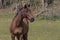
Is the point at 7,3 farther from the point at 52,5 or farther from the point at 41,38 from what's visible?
the point at 41,38

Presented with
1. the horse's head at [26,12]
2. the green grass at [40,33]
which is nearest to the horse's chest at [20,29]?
the horse's head at [26,12]

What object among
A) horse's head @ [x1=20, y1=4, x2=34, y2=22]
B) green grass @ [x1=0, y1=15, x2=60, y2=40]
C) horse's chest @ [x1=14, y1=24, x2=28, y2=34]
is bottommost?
green grass @ [x1=0, y1=15, x2=60, y2=40]

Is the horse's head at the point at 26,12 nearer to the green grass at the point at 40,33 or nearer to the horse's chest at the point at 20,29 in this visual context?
the horse's chest at the point at 20,29

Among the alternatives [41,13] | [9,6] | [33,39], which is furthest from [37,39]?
[9,6]

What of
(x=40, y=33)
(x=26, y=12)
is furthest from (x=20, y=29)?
(x=40, y=33)

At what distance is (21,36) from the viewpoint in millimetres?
8852

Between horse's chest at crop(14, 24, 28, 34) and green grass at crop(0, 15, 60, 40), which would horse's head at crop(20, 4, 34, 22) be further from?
green grass at crop(0, 15, 60, 40)

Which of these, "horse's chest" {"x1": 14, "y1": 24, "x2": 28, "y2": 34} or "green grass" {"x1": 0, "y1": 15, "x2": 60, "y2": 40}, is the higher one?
"horse's chest" {"x1": 14, "y1": 24, "x2": 28, "y2": 34}

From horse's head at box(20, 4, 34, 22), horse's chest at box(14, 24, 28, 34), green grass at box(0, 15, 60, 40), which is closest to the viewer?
horse's head at box(20, 4, 34, 22)

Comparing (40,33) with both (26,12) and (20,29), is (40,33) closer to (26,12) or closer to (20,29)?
(20,29)

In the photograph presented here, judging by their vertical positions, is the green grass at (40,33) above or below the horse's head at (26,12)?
below

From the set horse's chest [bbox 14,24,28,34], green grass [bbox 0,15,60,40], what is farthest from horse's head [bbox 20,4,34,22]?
green grass [bbox 0,15,60,40]

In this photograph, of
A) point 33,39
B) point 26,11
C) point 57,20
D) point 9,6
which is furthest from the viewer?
point 9,6

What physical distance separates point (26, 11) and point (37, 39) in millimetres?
3575
